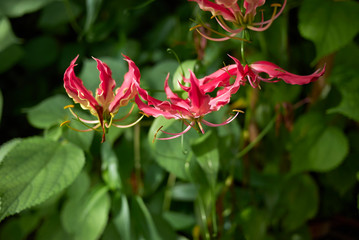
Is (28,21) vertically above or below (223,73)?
below

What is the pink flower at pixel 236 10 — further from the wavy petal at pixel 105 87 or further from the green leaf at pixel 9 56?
the green leaf at pixel 9 56

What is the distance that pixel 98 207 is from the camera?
2.54 feet

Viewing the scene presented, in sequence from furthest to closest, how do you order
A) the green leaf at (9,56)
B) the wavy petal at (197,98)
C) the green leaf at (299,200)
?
the green leaf at (9,56), the green leaf at (299,200), the wavy petal at (197,98)

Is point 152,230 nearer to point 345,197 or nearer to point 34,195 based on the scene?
point 34,195

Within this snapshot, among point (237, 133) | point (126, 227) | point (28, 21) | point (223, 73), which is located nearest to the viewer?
point (223, 73)

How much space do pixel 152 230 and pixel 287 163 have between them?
39 cm

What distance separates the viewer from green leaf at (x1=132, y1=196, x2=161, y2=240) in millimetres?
772

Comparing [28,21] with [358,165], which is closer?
[358,165]

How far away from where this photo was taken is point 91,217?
0.77 meters

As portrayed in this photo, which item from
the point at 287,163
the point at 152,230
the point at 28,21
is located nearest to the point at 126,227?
the point at 152,230

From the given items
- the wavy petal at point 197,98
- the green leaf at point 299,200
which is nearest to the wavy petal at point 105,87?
the wavy petal at point 197,98

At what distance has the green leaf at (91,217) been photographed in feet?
2.47

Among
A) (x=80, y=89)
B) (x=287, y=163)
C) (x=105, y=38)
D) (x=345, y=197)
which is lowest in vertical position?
(x=345, y=197)

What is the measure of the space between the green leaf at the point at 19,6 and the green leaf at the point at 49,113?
259 mm
